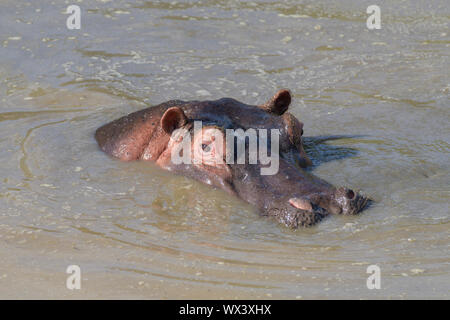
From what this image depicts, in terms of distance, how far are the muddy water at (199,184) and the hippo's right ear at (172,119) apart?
47 centimetres

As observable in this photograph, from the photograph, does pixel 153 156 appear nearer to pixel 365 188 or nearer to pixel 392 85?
pixel 365 188

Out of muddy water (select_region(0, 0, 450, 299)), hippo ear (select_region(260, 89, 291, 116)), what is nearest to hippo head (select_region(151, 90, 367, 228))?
hippo ear (select_region(260, 89, 291, 116))

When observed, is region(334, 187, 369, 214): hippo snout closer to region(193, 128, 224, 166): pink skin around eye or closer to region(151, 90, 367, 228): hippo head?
region(151, 90, 367, 228): hippo head

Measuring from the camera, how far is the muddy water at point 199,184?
5.75 metres

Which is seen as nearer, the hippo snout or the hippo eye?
the hippo snout

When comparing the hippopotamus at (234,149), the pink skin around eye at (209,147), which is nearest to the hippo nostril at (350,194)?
the hippopotamus at (234,149)

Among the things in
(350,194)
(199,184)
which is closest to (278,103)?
(199,184)

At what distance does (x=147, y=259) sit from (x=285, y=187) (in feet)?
4.47

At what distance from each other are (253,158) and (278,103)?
114 centimetres

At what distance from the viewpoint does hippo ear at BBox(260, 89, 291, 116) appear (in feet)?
25.2

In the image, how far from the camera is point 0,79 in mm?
10078

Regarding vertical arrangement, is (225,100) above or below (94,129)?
above

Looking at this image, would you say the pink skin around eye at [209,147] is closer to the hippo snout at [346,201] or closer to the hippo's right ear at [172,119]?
the hippo's right ear at [172,119]

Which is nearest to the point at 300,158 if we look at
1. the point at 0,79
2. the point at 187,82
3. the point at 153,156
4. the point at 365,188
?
the point at 365,188
